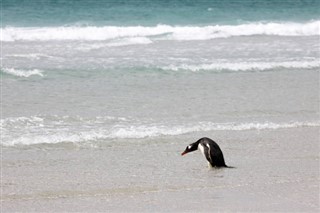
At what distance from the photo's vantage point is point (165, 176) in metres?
10.0

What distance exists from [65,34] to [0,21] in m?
6.47

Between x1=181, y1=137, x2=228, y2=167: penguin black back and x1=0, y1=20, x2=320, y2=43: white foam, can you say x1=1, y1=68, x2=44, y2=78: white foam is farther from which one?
x1=181, y1=137, x2=228, y2=167: penguin black back

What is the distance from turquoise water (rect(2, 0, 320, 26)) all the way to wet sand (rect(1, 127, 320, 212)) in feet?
66.8

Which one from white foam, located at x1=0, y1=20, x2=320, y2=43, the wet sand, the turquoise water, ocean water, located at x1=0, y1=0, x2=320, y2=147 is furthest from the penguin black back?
the turquoise water

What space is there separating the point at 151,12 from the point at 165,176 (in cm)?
2797

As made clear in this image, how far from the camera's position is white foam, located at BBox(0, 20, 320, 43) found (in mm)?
26344

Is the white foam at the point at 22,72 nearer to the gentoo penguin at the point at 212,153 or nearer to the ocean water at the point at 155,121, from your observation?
the ocean water at the point at 155,121

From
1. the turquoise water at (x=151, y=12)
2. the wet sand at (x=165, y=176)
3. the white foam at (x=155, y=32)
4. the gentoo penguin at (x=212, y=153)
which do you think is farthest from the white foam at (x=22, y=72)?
the turquoise water at (x=151, y=12)

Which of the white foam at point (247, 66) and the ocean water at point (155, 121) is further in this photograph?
the white foam at point (247, 66)

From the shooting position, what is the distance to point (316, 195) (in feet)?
30.0

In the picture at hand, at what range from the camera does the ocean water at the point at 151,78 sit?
504 inches

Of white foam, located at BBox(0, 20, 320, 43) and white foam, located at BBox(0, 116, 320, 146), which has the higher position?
white foam, located at BBox(0, 20, 320, 43)

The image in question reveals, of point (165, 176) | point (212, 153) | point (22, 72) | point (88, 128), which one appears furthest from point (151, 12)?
point (165, 176)

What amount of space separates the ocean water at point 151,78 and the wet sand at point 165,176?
52 cm
